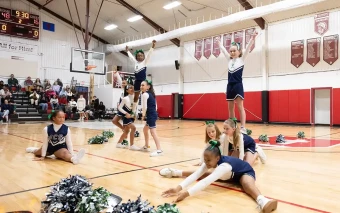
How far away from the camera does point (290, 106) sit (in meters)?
Answer: 14.4

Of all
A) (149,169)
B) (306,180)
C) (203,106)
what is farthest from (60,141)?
(203,106)

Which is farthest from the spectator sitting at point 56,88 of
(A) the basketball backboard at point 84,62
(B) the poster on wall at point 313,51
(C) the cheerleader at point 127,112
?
(B) the poster on wall at point 313,51

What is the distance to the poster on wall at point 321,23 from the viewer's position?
13.2 meters

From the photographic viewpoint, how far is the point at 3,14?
1775 centimetres

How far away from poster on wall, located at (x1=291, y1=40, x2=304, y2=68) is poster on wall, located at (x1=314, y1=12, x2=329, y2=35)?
0.87 meters

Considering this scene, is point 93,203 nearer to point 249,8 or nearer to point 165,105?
point 249,8

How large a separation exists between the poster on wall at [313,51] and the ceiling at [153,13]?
4.66 feet

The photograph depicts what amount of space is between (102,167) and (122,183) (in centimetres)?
100

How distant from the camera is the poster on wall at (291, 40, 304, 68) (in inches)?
549

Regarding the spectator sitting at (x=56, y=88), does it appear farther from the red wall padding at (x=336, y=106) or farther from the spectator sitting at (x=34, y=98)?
the red wall padding at (x=336, y=106)

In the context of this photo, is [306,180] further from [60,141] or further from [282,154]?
[60,141]

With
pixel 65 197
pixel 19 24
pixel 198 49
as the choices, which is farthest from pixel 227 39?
pixel 65 197

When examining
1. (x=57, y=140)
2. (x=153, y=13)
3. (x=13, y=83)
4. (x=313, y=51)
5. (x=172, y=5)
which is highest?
(x=153, y=13)

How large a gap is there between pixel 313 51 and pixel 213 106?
255 inches
